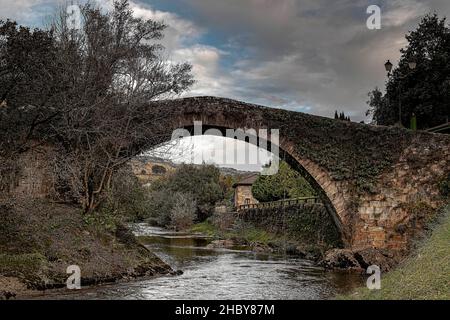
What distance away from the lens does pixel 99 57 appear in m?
17.4

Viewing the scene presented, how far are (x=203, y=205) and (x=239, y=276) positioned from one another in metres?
37.4

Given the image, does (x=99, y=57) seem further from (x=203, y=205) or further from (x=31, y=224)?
(x=203, y=205)

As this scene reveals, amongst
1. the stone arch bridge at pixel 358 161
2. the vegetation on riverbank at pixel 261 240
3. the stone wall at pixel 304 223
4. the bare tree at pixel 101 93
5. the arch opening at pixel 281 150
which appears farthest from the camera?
the stone wall at pixel 304 223

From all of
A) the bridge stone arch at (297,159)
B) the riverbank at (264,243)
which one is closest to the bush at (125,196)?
the bridge stone arch at (297,159)

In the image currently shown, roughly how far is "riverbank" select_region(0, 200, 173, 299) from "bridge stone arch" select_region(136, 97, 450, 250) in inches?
168

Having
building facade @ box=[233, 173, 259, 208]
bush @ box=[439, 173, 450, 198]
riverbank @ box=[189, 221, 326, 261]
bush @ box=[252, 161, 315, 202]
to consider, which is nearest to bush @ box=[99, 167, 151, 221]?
riverbank @ box=[189, 221, 326, 261]

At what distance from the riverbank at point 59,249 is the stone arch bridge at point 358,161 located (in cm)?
422

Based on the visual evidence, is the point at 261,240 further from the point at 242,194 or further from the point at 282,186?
the point at 242,194

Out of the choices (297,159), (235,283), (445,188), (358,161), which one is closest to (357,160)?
Answer: (358,161)

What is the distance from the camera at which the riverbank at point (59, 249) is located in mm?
12289

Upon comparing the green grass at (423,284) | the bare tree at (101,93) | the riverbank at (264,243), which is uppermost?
the bare tree at (101,93)

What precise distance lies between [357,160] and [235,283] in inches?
310

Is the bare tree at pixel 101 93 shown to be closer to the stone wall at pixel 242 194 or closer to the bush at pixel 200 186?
the bush at pixel 200 186
